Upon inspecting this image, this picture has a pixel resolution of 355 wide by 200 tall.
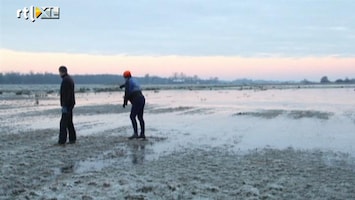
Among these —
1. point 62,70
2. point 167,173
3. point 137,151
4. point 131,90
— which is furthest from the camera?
point 131,90

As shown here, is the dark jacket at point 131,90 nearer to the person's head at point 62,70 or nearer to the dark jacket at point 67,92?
the dark jacket at point 67,92

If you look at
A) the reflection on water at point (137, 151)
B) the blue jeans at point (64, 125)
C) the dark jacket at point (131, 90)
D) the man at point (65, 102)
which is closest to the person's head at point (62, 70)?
the man at point (65, 102)

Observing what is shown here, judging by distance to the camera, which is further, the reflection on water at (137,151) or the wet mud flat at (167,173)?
the reflection on water at (137,151)

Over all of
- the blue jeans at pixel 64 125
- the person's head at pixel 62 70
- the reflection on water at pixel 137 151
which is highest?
the person's head at pixel 62 70

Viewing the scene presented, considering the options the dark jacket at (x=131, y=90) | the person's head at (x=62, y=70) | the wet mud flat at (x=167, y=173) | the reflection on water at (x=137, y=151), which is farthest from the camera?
the dark jacket at (x=131, y=90)

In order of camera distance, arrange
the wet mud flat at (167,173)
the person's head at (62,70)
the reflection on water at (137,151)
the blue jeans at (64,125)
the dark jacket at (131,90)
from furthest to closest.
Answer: the dark jacket at (131,90) < the person's head at (62,70) < the blue jeans at (64,125) < the reflection on water at (137,151) < the wet mud flat at (167,173)

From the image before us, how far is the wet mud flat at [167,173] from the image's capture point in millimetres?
7168

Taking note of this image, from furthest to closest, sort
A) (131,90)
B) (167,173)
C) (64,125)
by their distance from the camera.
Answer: (131,90)
(64,125)
(167,173)

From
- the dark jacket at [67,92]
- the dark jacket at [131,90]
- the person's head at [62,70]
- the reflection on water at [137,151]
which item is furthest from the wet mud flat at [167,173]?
the person's head at [62,70]

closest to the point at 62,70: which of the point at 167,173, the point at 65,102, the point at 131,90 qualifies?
the point at 65,102

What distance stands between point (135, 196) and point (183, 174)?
186 cm

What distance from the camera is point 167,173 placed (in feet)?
28.4

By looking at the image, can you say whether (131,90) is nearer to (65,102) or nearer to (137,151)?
(65,102)

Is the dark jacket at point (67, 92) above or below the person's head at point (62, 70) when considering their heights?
below
